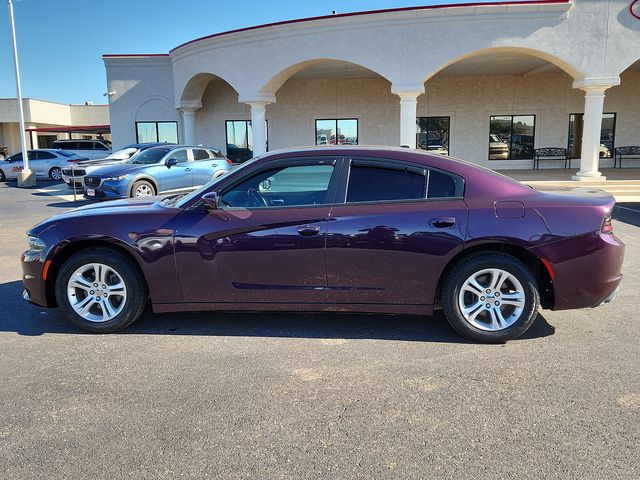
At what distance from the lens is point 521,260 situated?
439cm

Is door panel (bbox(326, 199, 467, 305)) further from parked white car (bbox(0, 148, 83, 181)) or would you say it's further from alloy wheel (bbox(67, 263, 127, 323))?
parked white car (bbox(0, 148, 83, 181))

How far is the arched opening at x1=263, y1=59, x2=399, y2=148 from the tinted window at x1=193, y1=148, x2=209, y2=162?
22.7 feet

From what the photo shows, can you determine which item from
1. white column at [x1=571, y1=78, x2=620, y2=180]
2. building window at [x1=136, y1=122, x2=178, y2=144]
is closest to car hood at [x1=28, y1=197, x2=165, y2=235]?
white column at [x1=571, y1=78, x2=620, y2=180]

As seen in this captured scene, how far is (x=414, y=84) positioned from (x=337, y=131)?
6759mm

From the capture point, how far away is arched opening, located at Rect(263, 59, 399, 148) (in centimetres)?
2122

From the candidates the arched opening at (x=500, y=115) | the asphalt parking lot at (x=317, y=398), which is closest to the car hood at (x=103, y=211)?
the asphalt parking lot at (x=317, y=398)

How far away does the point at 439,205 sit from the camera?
4.24 metres

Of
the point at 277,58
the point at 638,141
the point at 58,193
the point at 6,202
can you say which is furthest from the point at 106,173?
the point at 638,141

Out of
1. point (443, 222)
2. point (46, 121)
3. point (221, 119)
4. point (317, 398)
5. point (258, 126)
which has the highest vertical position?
point (46, 121)

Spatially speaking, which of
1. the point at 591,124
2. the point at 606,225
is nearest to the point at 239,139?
the point at 591,124

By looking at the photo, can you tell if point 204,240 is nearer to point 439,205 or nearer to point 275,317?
point 275,317

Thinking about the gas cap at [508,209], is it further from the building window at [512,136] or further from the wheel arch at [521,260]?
the building window at [512,136]

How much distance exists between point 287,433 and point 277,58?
1606cm

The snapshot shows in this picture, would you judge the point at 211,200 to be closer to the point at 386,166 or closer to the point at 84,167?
the point at 386,166
